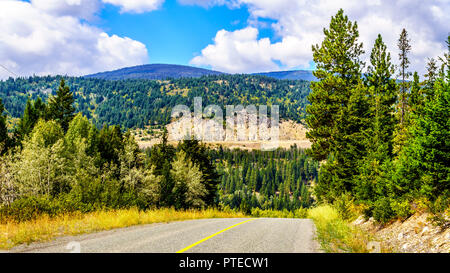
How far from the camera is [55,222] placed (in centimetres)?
1240

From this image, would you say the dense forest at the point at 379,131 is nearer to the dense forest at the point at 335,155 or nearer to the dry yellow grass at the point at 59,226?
the dense forest at the point at 335,155

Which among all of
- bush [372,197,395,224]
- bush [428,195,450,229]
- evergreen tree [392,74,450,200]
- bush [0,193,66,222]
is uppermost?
evergreen tree [392,74,450,200]

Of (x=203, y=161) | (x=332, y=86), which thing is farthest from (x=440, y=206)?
(x=203, y=161)

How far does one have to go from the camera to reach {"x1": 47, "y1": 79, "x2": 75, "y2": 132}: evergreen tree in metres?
58.0

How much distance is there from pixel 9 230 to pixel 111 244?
4.22 m

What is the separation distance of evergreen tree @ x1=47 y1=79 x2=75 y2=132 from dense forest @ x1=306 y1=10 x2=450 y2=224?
4877cm

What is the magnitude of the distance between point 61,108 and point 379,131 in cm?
5842

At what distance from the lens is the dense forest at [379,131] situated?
1105 cm

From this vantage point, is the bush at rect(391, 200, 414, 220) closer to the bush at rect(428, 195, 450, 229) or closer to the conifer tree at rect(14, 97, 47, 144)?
the bush at rect(428, 195, 450, 229)

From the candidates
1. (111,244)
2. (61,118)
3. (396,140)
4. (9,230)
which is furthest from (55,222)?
(61,118)

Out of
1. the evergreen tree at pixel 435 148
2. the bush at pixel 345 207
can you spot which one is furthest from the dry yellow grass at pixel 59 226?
the evergreen tree at pixel 435 148

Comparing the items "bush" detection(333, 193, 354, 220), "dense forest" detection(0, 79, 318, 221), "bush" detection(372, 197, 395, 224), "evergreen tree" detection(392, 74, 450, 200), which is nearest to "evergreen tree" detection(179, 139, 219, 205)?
"dense forest" detection(0, 79, 318, 221)
